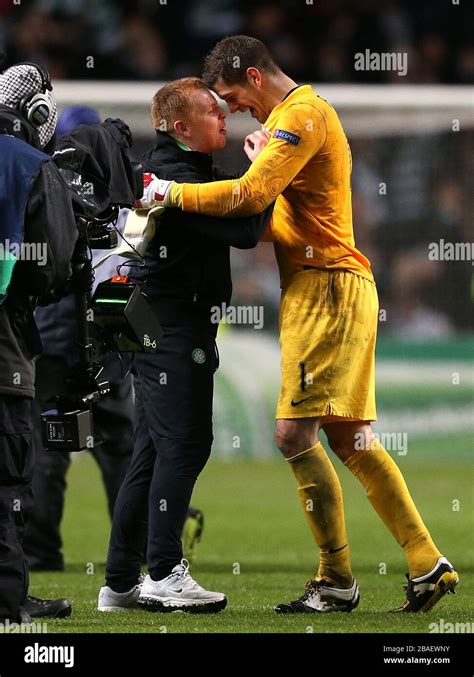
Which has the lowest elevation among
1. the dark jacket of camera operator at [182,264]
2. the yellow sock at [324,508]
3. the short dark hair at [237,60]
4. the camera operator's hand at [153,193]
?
the yellow sock at [324,508]

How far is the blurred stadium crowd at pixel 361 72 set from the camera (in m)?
12.4

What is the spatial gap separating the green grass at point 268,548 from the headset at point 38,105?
5.79ft

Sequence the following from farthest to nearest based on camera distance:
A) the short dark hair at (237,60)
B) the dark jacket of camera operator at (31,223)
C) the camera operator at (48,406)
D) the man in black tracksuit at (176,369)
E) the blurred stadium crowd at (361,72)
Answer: the blurred stadium crowd at (361,72) → the camera operator at (48,406) → the short dark hair at (237,60) → the man in black tracksuit at (176,369) → the dark jacket of camera operator at (31,223)

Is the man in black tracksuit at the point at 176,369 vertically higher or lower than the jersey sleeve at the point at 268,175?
lower

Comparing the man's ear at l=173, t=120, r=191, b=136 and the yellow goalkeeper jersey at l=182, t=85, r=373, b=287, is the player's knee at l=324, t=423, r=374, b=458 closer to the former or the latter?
the yellow goalkeeper jersey at l=182, t=85, r=373, b=287

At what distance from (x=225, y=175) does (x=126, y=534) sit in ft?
4.77

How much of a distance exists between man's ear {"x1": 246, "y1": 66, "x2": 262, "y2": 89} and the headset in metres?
0.90

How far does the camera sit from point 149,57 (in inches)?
584

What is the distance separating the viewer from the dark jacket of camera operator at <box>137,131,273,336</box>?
17.0ft

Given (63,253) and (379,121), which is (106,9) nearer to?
(379,121)

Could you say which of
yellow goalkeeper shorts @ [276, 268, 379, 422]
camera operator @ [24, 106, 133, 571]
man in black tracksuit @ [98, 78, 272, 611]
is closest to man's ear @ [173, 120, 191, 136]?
man in black tracksuit @ [98, 78, 272, 611]

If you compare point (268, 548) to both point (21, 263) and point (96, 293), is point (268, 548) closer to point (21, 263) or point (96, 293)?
point (96, 293)

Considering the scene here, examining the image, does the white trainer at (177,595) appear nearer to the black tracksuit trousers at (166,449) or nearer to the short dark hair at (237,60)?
the black tracksuit trousers at (166,449)

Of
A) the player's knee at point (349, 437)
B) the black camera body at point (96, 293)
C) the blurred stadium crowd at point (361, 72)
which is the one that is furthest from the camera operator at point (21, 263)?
the blurred stadium crowd at point (361, 72)
